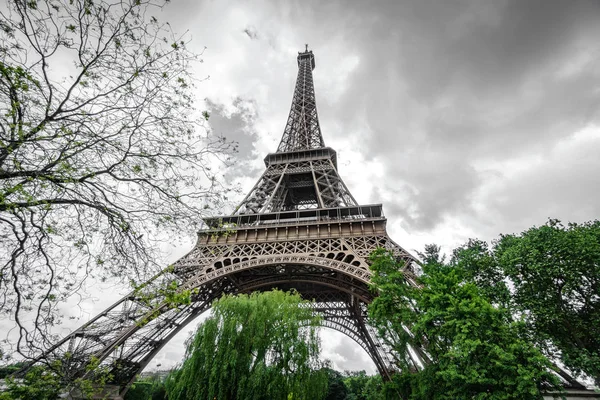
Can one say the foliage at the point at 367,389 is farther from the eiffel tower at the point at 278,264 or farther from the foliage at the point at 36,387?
the foliage at the point at 36,387

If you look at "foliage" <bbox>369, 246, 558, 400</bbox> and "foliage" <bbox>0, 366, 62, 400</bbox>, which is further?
"foliage" <bbox>369, 246, 558, 400</bbox>

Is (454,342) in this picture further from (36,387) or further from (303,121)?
(303,121)

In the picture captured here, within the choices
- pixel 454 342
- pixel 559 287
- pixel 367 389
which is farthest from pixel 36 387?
pixel 367 389

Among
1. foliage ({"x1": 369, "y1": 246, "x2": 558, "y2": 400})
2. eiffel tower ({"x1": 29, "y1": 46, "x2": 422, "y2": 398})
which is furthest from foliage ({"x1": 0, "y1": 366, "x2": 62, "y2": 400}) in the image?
foliage ({"x1": 369, "y1": 246, "x2": 558, "y2": 400})

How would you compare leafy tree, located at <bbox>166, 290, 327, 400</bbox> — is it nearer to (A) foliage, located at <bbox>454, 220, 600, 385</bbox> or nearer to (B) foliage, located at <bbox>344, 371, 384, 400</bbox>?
(A) foliage, located at <bbox>454, 220, 600, 385</bbox>

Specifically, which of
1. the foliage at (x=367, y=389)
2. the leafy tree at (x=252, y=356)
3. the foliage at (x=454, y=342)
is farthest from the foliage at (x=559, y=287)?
the foliage at (x=367, y=389)
